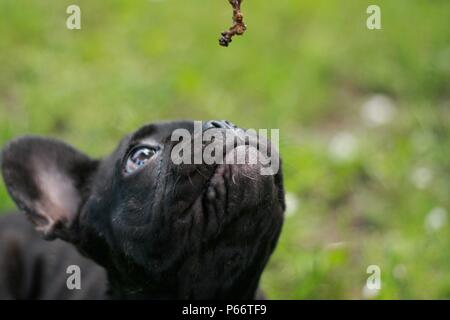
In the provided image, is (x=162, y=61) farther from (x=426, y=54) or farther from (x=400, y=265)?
(x=400, y=265)

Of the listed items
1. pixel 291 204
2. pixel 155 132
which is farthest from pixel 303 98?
pixel 155 132

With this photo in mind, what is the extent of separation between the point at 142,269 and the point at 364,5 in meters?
4.67

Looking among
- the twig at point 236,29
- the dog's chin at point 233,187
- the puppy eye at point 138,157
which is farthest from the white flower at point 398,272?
the twig at point 236,29

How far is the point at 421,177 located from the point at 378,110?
938mm

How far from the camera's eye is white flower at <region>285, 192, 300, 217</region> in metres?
5.18

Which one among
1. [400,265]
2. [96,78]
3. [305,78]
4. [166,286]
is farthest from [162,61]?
[166,286]

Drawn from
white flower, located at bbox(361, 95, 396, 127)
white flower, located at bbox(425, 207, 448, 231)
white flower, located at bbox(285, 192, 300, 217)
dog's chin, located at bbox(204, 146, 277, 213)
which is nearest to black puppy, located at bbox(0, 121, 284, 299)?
dog's chin, located at bbox(204, 146, 277, 213)

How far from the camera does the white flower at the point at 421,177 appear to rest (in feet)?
18.2

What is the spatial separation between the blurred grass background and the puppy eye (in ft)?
4.80

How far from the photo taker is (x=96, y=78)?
21.7ft

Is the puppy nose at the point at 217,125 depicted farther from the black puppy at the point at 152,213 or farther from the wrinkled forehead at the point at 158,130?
the wrinkled forehead at the point at 158,130

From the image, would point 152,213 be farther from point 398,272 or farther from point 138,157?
point 398,272

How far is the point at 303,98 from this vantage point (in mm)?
6465
